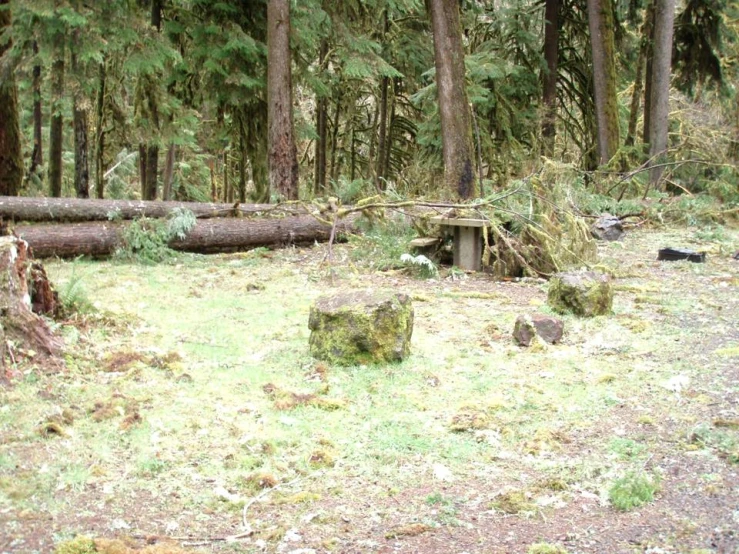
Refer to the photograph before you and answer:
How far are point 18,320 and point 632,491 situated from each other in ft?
13.7

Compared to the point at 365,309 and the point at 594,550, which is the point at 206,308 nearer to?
the point at 365,309

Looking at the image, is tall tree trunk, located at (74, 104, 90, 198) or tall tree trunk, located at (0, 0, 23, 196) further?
tall tree trunk, located at (74, 104, 90, 198)

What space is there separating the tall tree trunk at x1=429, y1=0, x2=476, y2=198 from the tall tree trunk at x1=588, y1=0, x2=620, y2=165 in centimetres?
466

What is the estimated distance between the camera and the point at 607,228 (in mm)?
11680

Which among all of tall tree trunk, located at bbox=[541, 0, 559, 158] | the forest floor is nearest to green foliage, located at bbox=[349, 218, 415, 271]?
the forest floor

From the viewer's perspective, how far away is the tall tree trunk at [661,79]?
15391 mm

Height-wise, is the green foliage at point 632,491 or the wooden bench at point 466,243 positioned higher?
the wooden bench at point 466,243

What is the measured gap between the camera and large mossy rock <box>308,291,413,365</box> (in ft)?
18.0

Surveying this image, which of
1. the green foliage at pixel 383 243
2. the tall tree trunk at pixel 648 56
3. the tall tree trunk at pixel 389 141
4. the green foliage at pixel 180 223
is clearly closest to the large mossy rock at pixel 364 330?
the green foliage at pixel 383 243

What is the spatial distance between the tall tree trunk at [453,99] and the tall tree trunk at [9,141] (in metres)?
7.39

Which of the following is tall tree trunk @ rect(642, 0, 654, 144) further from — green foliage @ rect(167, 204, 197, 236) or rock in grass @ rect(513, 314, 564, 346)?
rock in grass @ rect(513, 314, 564, 346)

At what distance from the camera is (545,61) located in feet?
54.6

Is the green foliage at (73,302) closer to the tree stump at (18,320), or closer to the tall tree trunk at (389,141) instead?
the tree stump at (18,320)

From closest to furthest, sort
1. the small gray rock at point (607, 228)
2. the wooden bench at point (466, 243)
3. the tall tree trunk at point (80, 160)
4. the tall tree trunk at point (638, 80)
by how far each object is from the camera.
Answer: the wooden bench at point (466, 243), the small gray rock at point (607, 228), the tall tree trunk at point (80, 160), the tall tree trunk at point (638, 80)
